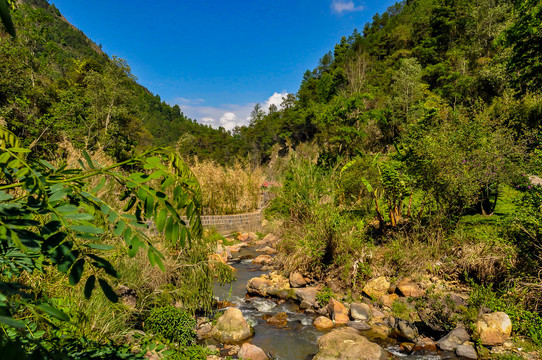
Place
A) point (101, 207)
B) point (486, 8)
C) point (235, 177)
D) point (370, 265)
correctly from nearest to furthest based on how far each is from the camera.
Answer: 1. point (101, 207)
2. point (370, 265)
3. point (235, 177)
4. point (486, 8)

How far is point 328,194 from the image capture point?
7.96 m

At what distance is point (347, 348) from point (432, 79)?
107ft

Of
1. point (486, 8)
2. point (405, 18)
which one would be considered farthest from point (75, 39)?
point (486, 8)

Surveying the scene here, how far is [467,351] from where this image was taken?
14.8ft

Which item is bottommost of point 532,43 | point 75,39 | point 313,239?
point 313,239

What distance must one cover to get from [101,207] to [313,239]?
676 centimetres

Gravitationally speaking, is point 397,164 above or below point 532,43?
below

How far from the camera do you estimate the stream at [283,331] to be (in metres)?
4.90

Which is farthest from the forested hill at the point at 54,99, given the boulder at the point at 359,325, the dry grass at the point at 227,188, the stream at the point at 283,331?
the boulder at the point at 359,325

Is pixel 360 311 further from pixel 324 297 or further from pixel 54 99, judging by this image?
pixel 54 99

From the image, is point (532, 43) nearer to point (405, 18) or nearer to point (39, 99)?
point (39, 99)

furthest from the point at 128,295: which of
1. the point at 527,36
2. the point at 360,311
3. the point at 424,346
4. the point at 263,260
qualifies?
the point at 527,36

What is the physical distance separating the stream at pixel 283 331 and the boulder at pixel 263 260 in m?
1.60

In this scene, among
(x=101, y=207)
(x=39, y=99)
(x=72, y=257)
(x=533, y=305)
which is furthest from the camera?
(x=39, y=99)
